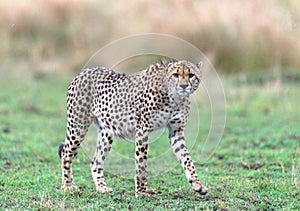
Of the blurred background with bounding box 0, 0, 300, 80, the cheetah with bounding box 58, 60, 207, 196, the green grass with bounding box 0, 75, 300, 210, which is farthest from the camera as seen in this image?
the blurred background with bounding box 0, 0, 300, 80

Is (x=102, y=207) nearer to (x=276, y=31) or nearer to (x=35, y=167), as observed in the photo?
(x=35, y=167)

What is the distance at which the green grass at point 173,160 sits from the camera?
6066 millimetres

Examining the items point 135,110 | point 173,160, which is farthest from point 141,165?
point 173,160

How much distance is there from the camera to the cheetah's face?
6102mm

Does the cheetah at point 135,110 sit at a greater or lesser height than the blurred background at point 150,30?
lesser

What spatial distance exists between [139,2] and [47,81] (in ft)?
13.2

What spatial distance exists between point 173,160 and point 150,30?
723 cm

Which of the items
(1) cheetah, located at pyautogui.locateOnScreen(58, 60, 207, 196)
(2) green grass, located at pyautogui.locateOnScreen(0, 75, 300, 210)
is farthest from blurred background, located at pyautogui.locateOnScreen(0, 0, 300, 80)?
(1) cheetah, located at pyautogui.locateOnScreen(58, 60, 207, 196)

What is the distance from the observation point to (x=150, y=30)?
1559 centimetres

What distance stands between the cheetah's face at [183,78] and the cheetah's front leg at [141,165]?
53 centimetres

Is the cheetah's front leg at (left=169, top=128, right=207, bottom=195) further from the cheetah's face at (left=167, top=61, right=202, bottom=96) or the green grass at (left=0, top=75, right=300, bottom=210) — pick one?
the cheetah's face at (left=167, top=61, right=202, bottom=96)

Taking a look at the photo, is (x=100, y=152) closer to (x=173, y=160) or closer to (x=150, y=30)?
(x=173, y=160)

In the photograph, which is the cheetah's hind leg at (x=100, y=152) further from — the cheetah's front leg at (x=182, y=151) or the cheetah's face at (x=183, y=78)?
the cheetah's face at (x=183, y=78)

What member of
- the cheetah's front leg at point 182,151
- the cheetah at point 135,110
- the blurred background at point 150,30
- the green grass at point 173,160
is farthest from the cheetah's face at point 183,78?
the blurred background at point 150,30
